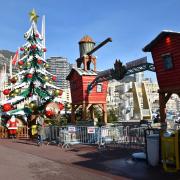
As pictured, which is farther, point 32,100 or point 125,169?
point 32,100

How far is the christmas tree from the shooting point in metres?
27.4

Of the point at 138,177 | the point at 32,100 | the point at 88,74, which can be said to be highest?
the point at 88,74

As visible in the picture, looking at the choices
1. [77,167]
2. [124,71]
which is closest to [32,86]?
[124,71]

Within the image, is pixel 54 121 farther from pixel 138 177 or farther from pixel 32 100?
pixel 138 177

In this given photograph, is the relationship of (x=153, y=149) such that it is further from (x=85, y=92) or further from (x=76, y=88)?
(x=76, y=88)

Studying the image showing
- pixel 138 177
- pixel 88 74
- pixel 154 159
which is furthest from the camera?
pixel 88 74

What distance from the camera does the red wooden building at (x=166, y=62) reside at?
54.4 feet

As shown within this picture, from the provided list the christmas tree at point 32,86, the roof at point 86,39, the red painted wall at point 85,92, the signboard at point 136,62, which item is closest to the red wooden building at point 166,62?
the signboard at point 136,62

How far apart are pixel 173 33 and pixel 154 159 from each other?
7363 millimetres

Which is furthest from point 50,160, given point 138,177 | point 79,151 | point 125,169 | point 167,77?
point 167,77

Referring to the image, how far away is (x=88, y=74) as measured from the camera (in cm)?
2619

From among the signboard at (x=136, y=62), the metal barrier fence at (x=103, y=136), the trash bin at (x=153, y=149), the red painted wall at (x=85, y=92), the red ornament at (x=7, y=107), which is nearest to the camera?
the trash bin at (x=153, y=149)

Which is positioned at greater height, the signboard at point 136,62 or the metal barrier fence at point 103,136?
the signboard at point 136,62

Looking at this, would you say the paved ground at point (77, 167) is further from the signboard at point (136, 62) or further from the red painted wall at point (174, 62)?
the signboard at point (136, 62)
